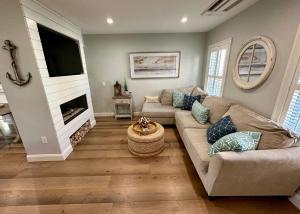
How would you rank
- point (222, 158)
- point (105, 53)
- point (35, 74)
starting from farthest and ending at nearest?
point (105, 53), point (35, 74), point (222, 158)

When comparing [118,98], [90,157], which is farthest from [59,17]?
[90,157]

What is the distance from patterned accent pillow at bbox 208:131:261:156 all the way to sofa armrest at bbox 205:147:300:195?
7cm

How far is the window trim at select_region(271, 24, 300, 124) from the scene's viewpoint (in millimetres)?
1444

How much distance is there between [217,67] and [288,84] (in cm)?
177

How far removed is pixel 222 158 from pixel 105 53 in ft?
12.3

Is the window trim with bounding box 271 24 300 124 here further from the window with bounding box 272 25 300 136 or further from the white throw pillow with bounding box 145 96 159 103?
the white throw pillow with bounding box 145 96 159 103

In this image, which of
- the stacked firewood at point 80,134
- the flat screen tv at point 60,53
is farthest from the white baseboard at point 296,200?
the flat screen tv at point 60,53

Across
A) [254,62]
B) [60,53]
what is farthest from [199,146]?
[60,53]

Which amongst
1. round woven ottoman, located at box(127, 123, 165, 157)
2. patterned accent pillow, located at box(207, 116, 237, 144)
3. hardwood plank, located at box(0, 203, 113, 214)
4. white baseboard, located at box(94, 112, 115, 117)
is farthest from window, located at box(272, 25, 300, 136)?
white baseboard, located at box(94, 112, 115, 117)

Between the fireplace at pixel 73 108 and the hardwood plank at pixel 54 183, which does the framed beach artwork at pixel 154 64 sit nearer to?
the fireplace at pixel 73 108

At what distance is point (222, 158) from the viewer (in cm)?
128

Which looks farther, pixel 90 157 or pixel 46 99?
pixel 90 157

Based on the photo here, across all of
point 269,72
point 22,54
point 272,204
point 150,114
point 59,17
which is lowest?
point 272,204

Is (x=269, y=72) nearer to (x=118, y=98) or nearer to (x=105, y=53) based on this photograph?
(x=118, y=98)
